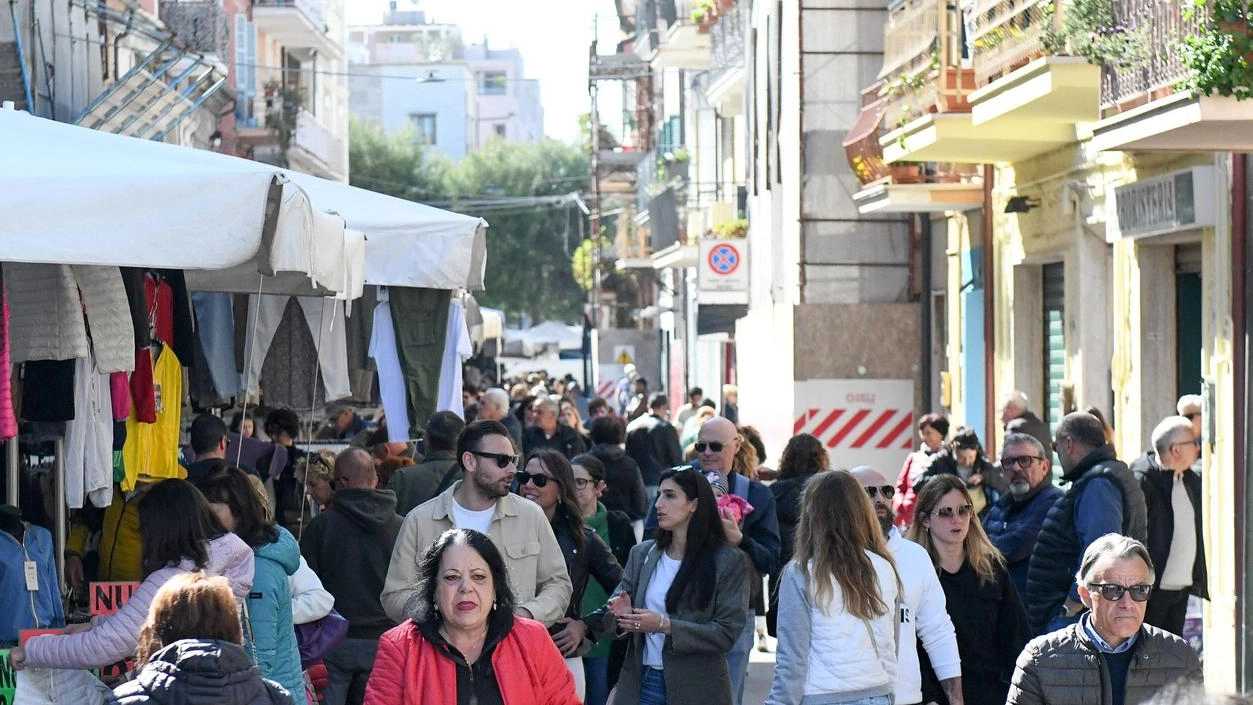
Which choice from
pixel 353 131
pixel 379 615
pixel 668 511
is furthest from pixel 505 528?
pixel 353 131

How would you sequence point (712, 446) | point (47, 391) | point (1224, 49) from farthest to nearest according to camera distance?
point (1224, 49)
point (712, 446)
point (47, 391)

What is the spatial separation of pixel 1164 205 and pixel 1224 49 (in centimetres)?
328

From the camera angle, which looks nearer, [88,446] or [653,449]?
[88,446]

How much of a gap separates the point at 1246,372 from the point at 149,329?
22.8ft

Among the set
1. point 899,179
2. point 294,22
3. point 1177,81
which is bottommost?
point 1177,81

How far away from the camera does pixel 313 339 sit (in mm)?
11922

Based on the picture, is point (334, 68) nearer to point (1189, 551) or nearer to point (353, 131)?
point (353, 131)

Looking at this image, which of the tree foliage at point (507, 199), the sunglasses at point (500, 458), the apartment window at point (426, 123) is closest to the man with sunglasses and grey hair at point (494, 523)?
the sunglasses at point (500, 458)

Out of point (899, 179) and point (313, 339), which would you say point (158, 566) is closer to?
point (313, 339)

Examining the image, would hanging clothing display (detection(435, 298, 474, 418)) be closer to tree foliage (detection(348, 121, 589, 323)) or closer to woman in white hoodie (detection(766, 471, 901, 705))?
woman in white hoodie (detection(766, 471, 901, 705))

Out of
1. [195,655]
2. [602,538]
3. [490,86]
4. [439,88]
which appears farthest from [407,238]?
[490,86]

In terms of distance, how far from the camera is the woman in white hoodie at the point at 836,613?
23.3ft

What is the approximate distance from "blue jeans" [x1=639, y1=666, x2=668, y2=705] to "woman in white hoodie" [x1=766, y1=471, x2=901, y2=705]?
100 centimetres

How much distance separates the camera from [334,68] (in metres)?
52.7
